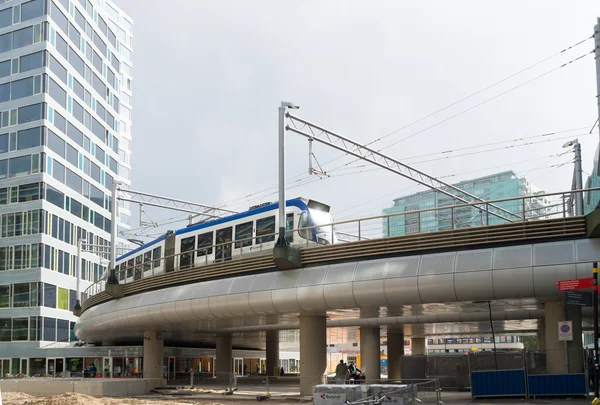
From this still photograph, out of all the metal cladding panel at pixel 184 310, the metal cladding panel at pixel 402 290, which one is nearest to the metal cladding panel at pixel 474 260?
the metal cladding panel at pixel 402 290

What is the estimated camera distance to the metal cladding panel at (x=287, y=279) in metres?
30.1

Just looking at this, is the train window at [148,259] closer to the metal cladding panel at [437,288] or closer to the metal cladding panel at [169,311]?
the metal cladding panel at [169,311]

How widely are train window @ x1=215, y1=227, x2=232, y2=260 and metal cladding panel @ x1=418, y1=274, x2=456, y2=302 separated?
13.1m

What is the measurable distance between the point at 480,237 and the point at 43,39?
58044 millimetres

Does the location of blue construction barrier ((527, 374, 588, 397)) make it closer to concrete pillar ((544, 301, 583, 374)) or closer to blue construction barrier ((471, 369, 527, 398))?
blue construction barrier ((471, 369, 527, 398))

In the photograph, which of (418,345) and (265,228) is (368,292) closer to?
(265,228)

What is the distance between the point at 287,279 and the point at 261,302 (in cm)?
172

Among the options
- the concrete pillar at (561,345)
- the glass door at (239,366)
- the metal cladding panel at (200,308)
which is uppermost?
the metal cladding panel at (200,308)

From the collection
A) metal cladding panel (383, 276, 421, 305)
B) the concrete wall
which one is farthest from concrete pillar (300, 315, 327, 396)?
the concrete wall

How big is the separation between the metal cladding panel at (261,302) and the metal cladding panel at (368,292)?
4382 mm

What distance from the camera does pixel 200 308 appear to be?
34.4m

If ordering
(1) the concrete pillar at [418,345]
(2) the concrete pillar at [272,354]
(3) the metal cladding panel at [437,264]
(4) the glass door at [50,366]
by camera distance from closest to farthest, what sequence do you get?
(3) the metal cladding panel at [437,264], (2) the concrete pillar at [272,354], (4) the glass door at [50,366], (1) the concrete pillar at [418,345]

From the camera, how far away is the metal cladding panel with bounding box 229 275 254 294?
105ft

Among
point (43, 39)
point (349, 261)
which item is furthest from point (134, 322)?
point (43, 39)
